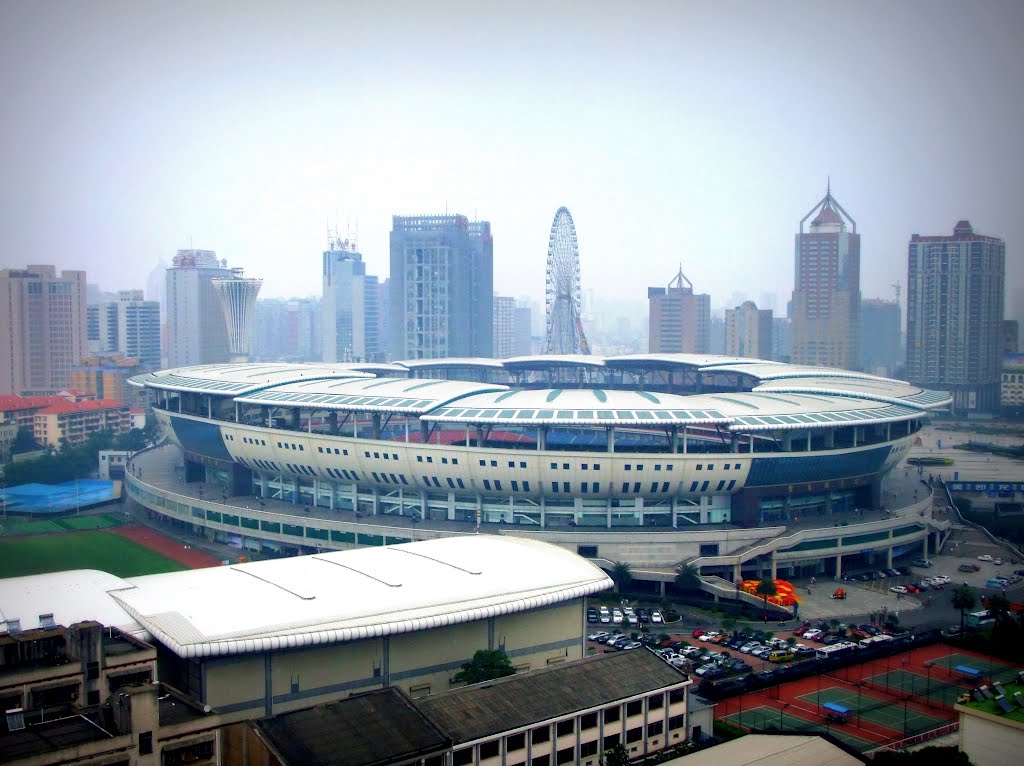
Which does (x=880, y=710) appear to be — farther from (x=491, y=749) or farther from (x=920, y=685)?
(x=491, y=749)

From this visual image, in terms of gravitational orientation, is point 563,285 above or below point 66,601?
above

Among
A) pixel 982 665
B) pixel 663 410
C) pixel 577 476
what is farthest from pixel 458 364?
pixel 982 665

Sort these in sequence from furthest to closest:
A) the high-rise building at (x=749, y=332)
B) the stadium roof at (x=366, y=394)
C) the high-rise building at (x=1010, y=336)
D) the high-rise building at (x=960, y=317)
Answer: the high-rise building at (x=749, y=332) → the high-rise building at (x=960, y=317) → the high-rise building at (x=1010, y=336) → the stadium roof at (x=366, y=394)

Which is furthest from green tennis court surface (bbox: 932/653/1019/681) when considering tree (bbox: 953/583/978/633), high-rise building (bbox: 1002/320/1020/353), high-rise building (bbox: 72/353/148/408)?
high-rise building (bbox: 72/353/148/408)

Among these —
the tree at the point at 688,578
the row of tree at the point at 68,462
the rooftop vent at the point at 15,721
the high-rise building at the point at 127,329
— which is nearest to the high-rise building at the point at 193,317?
the high-rise building at the point at 127,329

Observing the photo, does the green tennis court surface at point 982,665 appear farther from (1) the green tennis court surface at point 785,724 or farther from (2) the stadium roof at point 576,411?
(2) the stadium roof at point 576,411

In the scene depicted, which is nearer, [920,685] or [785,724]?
[785,724]

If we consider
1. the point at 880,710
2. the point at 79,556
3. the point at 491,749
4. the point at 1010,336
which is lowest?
the point at 880,710
